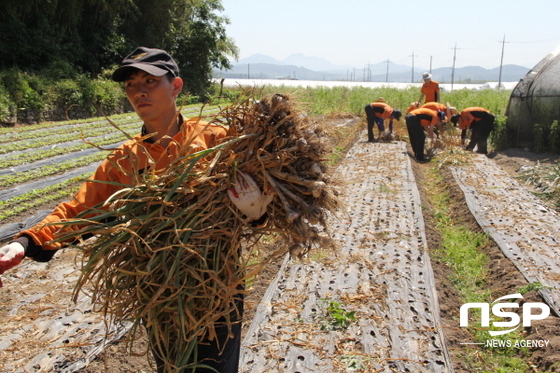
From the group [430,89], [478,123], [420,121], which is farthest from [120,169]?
[430,89]

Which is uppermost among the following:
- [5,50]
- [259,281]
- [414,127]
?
[5,50]

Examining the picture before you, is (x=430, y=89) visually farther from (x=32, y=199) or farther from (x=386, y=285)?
(x=32, y=199)

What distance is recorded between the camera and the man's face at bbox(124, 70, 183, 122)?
1.62m

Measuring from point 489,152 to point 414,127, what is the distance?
7.73 ft

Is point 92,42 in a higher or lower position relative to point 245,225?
higher

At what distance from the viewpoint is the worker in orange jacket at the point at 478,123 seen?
9.33m

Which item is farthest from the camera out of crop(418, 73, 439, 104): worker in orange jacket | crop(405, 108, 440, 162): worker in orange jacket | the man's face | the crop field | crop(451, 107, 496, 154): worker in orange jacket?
crop(418, 73, 439, 104): worker in orange jacket

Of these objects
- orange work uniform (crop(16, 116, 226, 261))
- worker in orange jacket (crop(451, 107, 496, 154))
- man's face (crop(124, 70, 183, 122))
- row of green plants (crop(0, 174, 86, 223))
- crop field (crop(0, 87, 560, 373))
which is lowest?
crop field (crop(0, 87, 560, 373))

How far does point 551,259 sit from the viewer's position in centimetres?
389

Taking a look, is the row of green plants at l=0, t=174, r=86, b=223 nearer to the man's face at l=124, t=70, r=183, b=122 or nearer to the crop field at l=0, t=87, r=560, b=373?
the crop field at l=0, t=87, r=560, b=373

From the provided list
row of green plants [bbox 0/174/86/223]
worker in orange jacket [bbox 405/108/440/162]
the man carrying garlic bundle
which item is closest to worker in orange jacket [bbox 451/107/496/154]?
worker in orange jacket [bbox 405/108/440/162]

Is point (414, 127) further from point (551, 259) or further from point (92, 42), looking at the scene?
point (92, 42)

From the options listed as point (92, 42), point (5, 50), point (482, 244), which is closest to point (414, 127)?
point (482, 244)

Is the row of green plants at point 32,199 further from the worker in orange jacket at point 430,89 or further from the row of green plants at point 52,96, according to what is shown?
the worker in orange jacket at point 430,89
